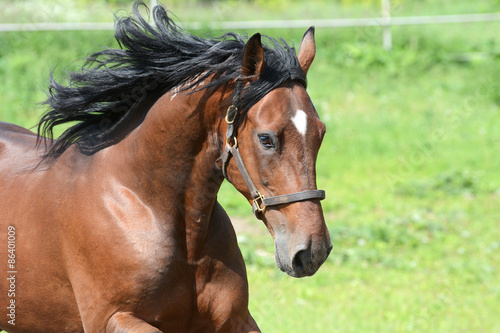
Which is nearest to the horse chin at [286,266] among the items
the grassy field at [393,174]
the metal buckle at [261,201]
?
the metal buckle at [261,201]

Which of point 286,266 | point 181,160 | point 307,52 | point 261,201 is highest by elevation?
point 307,52

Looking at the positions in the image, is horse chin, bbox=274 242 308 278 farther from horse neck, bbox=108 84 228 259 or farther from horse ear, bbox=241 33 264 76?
horse ear, bbox=241 33 264 76

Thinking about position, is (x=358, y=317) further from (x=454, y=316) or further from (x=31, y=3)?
(x=31, y=3)

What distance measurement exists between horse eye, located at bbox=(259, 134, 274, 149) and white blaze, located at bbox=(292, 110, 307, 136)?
0.40 ft

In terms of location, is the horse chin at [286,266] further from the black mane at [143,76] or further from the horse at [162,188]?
the black mane at [143,76]

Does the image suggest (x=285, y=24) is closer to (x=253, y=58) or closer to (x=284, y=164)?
(x=253, y=58)

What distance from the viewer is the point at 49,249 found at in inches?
123

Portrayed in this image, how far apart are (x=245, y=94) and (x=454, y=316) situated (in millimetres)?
3587

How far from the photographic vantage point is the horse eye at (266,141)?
105 inches

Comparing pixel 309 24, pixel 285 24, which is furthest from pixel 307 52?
pixel 309 24

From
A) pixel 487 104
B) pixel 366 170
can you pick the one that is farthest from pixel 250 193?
pixel 487 104

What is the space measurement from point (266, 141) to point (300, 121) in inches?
6.2

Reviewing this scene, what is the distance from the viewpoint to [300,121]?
2650mm

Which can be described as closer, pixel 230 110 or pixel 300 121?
pixel 300 121
